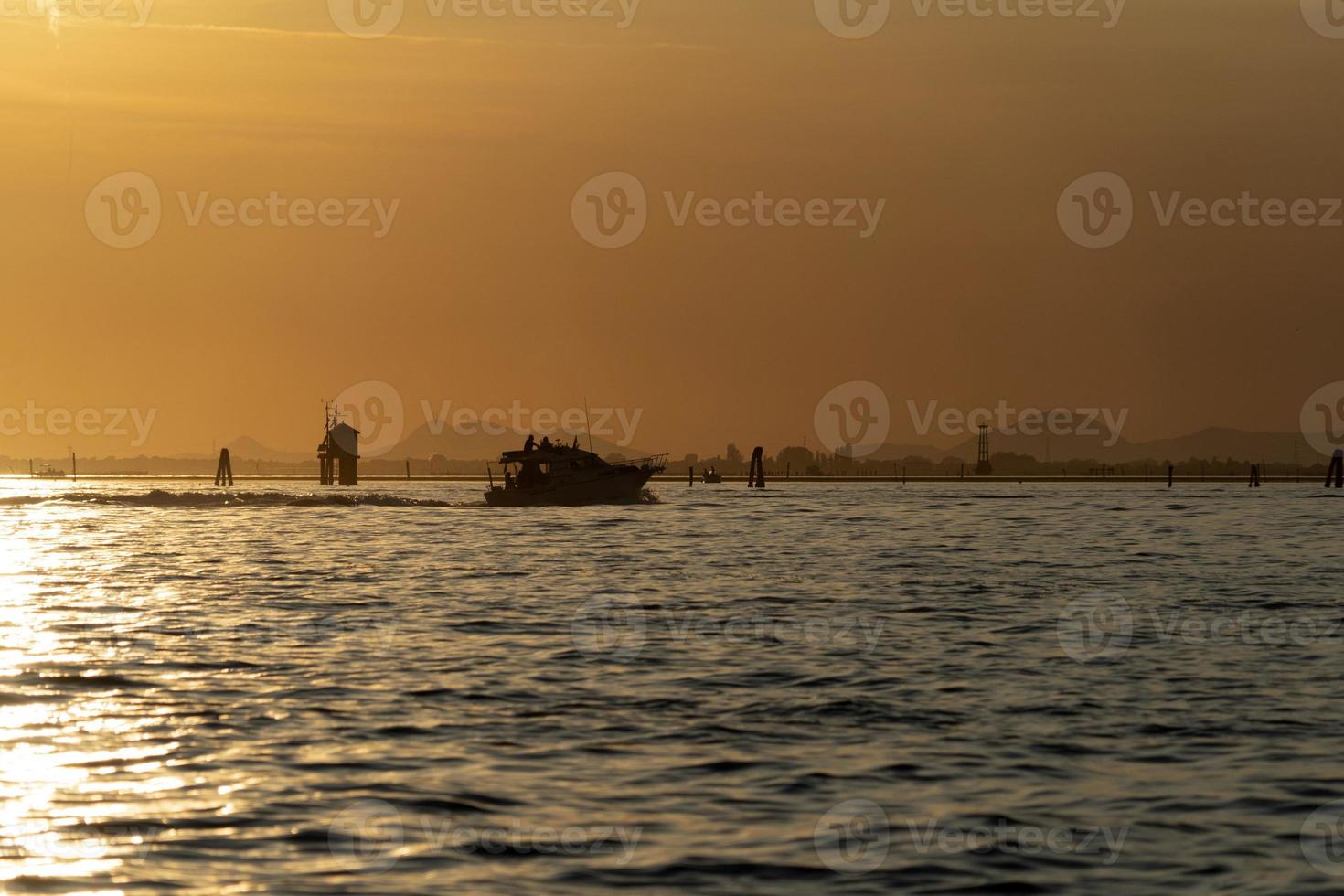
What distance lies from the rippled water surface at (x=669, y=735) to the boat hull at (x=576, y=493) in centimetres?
6860

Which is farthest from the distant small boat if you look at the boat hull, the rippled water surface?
the rippled water surface

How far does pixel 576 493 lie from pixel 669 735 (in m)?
97.3

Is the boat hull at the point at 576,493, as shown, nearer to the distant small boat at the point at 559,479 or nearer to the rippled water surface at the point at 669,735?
the distant small boat at the point at 559,479

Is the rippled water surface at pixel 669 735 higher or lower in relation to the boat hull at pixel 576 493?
lower

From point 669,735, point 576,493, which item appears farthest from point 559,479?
point 669,735

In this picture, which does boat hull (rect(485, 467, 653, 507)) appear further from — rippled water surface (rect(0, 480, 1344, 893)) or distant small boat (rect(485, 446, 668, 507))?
rippled water surface (rect(0, 480, 1344, 893))

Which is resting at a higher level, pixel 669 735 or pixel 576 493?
pixel 576 493

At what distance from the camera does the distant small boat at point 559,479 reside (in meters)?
114

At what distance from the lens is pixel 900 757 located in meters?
17.3

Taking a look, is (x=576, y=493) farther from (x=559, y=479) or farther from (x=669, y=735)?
(x=669, y=735)

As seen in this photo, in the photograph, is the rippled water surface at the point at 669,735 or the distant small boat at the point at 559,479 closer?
the rippled water surface at the point at 669,735

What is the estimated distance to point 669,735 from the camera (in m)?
18.6

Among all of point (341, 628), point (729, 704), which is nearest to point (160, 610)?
point (341, 628)

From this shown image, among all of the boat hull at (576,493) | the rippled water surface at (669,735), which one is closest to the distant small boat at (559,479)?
the boat hull at (576,493)
